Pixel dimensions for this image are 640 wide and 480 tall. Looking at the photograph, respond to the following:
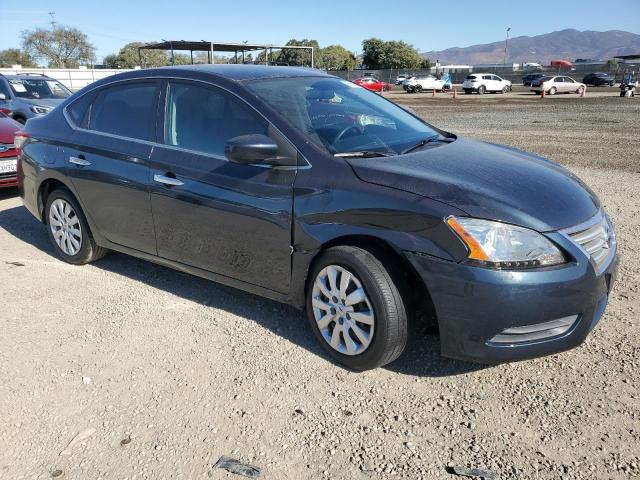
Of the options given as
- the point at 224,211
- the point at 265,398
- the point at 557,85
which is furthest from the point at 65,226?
the point at 557,85

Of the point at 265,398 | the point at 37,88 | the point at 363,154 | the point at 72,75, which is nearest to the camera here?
the point at 265,398

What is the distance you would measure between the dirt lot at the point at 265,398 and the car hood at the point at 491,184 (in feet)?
3.06

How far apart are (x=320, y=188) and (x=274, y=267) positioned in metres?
0.61

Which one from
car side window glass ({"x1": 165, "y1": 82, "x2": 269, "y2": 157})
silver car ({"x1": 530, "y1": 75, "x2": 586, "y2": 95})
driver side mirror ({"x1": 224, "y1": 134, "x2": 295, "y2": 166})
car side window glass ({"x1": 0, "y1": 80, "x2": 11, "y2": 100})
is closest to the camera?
driver side mirror ({"x1": 224, "y1": 134, "x2": 295, "y2": 166})

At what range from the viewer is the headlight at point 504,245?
2.72 m

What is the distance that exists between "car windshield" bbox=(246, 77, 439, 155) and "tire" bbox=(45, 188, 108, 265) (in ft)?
6.86

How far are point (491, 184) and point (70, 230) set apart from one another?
367cm

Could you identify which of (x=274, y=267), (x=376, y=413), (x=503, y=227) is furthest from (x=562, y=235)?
(x=274, y=267)

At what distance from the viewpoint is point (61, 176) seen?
188 inches

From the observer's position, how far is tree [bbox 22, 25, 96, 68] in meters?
83.5

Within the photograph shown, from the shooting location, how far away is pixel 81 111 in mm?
4750

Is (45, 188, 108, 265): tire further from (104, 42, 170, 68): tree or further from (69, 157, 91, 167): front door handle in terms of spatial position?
(104, 42, 170, 68): tree

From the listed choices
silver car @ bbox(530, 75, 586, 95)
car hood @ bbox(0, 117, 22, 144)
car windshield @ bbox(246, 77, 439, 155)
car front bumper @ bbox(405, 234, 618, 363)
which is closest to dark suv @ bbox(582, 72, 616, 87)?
silver car @ bbox(530, 75, 586, 95)

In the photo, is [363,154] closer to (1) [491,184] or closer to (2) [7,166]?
(1) [491,184]
